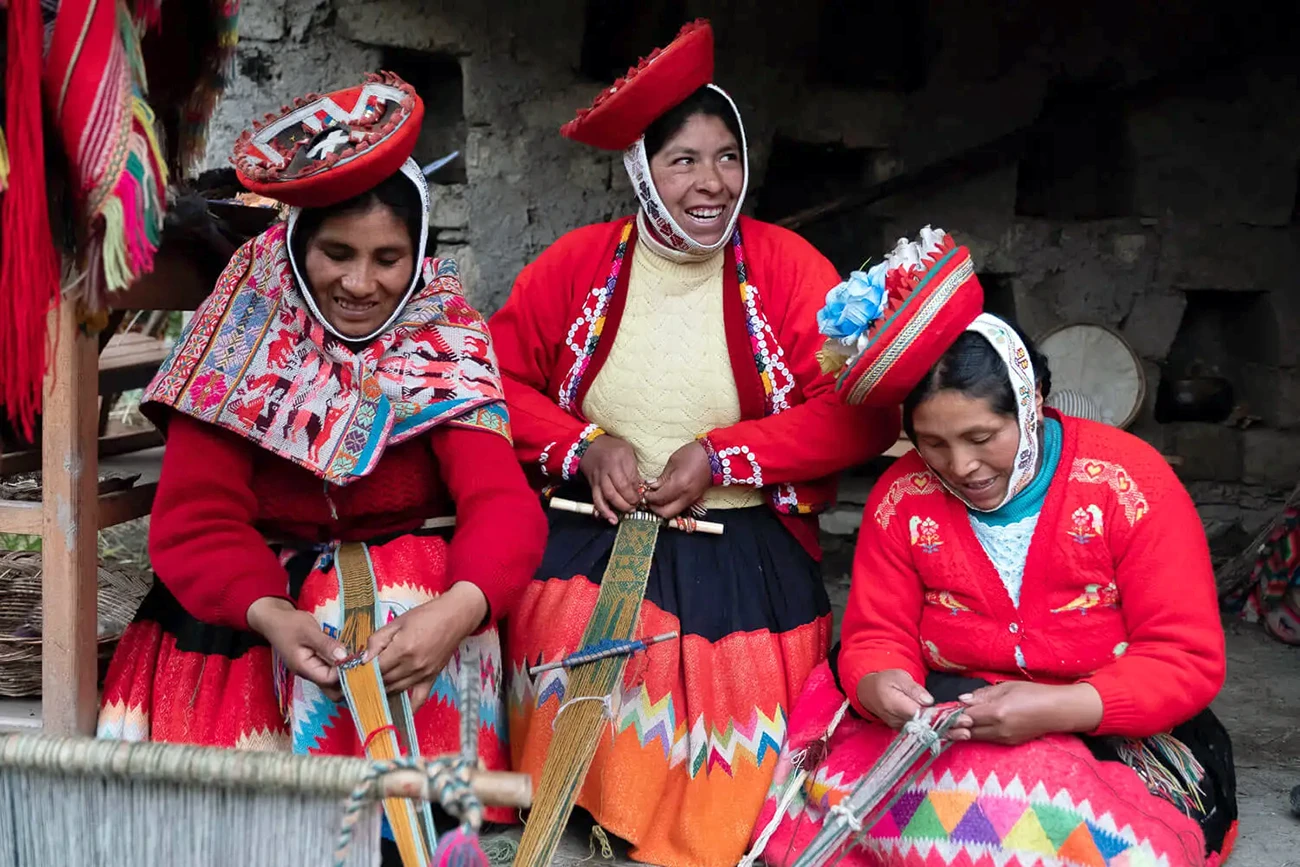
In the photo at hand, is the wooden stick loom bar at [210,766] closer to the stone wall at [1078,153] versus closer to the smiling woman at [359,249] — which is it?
the smiling woman at [359,249]

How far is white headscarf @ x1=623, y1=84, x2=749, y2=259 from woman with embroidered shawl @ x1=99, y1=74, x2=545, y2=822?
592 millimetres

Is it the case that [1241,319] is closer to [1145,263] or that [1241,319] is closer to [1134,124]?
[1145,263]

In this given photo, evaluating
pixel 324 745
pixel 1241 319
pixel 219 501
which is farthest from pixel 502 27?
pixel 1241 319

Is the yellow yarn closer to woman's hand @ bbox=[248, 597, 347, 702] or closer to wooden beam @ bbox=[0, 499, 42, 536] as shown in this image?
woman's hand @ bbox=[248, 597, 347, 702]

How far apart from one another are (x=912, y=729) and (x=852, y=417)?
0.88 m

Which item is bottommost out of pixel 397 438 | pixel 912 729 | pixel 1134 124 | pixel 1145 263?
pixel 912 729

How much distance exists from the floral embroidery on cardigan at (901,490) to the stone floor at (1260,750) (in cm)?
89

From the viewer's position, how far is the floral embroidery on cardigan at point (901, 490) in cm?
269

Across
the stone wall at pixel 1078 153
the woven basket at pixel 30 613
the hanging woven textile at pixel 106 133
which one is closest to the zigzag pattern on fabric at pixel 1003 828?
the hanging woven textile at pixel 106 133

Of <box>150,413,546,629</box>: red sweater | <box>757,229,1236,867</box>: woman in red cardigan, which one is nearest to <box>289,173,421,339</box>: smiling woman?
<box>150,413,546,629</box>: red sweater

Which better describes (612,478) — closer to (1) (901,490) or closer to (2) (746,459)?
(2) (746,459)

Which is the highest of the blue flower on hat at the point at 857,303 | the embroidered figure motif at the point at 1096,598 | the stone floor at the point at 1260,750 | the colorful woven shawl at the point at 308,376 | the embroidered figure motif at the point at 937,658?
the blue flower on hat at the point at 857,303

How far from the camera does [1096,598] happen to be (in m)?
2.53

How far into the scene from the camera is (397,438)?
2.62m
